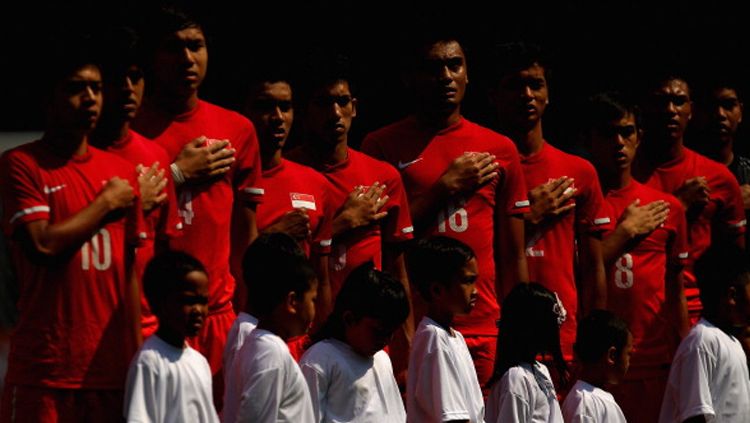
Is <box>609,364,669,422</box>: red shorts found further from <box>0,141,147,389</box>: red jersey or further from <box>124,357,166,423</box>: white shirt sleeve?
<box>124,357,166,423</box>: white shirt sleeve

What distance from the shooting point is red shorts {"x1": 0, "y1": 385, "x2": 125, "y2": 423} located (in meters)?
6.14

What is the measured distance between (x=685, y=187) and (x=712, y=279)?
5.08 feet

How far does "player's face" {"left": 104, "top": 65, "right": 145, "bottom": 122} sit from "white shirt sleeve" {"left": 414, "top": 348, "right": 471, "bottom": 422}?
5.23 feet

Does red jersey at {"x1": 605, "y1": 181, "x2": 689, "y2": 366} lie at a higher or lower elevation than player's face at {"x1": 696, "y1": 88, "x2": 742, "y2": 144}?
lower

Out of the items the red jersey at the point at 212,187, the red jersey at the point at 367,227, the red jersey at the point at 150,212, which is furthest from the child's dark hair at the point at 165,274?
the red jersey at the point at 367,227

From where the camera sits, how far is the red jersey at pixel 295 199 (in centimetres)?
782

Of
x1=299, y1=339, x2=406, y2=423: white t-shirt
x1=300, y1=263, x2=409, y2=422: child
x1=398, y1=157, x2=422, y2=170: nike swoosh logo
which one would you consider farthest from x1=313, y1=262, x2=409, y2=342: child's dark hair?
x1=398, y1=157, x2=422, y2=170: nike swoosh logo

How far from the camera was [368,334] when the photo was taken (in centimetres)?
657

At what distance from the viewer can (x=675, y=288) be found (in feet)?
31.8

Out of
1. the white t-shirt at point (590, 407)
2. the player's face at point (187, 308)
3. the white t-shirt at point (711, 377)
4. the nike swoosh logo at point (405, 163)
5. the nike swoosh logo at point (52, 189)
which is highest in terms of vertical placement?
the nike swoosh logo at point (52, 189)

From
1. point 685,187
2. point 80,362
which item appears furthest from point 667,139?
point 80,362

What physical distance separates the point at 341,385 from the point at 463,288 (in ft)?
2.53

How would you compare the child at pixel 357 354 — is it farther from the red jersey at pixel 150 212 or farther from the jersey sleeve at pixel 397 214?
the jersey sleeve at pixel 397 214

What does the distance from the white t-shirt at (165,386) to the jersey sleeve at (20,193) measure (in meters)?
0.64
